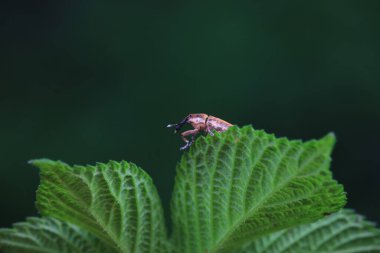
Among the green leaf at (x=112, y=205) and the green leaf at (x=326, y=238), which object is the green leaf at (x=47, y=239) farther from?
the green leaf at (x=326, y=238)

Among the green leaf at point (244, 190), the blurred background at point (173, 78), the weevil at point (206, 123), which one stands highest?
the blurred background at point (173, 78)

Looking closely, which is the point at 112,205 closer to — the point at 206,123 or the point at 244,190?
the point at 244,190

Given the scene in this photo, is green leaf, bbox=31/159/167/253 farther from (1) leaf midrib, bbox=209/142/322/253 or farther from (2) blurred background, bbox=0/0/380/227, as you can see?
(2) blurred background, bbox=0/0/380/227

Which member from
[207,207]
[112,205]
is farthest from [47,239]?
[207,207]

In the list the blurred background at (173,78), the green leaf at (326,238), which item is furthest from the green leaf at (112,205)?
the blurred background at (173,78)

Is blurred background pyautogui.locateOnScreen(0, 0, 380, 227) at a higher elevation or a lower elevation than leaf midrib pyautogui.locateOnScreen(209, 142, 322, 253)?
higher

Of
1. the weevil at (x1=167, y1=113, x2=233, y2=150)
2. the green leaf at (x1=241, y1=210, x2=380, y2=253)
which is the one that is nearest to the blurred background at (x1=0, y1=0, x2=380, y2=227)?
the weevil at (x1=167, y1=113, x2=233, y2=150)
